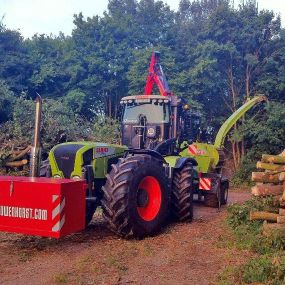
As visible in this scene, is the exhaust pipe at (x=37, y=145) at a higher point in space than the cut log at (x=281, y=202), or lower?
higher

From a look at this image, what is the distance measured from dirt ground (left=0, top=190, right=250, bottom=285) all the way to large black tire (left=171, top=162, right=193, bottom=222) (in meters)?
0.44

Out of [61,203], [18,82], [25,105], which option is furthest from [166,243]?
[18,82]

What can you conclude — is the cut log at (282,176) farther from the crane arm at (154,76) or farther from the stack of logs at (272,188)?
the crane arm at (154,76)

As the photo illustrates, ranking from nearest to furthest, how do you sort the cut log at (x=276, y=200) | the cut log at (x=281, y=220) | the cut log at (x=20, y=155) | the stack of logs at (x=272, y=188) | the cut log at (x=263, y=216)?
the cut log at (x=281, y=220) → the stack of logs at (x=272, y=188) → the cut log at (x=263, y=216) → the cut log at (x=276, y=200) → the cut log at (x=20, y=155)

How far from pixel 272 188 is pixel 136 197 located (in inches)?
92.8

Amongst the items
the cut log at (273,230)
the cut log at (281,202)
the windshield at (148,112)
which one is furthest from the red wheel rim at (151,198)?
the windshield at (148,112)

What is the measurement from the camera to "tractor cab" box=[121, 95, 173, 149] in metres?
10.3

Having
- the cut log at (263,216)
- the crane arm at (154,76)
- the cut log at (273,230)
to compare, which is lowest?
the cut log at (273,230)

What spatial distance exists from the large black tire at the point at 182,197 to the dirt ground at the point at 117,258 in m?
0.44

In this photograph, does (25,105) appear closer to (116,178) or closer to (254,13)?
(116,178)

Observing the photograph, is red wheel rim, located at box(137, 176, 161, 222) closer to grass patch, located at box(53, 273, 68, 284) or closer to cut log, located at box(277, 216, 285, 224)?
cut log, located at box(277, 216, 285, 224)

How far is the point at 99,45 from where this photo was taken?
82.5 ft

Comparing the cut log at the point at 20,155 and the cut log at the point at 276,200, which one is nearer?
the cut log at the point at 276,200

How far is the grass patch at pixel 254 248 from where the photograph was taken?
525cm
